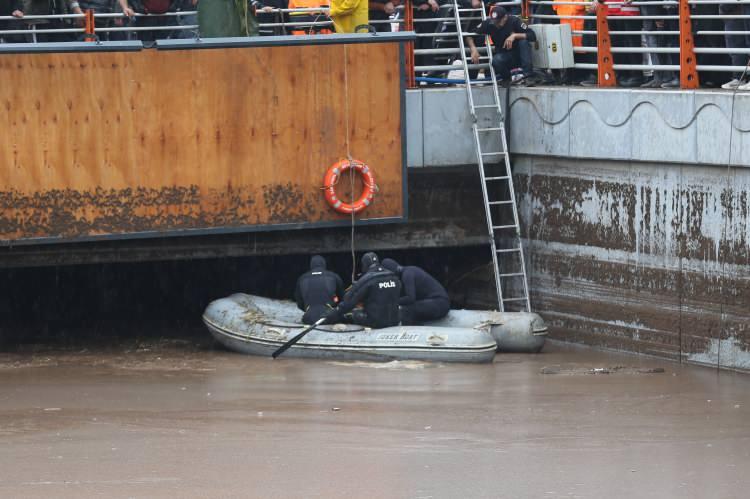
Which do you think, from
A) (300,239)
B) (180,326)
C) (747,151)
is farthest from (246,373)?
(747,151)

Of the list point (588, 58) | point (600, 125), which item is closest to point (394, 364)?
point (600, 125)

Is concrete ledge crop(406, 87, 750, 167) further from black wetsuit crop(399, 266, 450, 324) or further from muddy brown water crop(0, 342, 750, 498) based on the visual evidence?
muddy brown water crop(0, 342, 750, 498)

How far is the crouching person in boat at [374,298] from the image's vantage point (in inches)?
671

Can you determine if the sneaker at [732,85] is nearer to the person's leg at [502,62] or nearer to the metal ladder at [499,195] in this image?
the metal ladder at [499,195]

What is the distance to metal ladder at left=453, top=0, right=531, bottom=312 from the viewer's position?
18.5 meters

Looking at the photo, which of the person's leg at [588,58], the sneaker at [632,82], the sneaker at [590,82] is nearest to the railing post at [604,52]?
the sneaker at [632,82]

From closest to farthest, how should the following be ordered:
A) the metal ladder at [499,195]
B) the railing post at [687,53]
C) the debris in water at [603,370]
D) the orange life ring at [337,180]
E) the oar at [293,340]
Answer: the debris in water at [603,370], the railing post at [687,53], the oar at [293,340], the orange life ring at [337,180], the metal ladder at [499,195]

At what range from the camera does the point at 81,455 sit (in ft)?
36.8

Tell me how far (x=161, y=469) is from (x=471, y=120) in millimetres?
8985

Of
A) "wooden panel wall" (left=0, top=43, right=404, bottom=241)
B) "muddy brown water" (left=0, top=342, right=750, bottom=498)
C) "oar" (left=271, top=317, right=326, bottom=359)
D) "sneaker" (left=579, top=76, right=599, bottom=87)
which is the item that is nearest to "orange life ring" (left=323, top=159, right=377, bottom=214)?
"wooden panel wall" (left=0, top=43, right=404, bottom=241)

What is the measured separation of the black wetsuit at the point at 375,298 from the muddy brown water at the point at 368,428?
76cm

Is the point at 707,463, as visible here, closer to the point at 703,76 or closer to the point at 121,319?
the point at 703,76

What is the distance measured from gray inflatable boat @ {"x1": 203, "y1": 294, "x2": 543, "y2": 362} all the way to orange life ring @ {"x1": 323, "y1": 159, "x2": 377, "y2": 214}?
1.51 metres

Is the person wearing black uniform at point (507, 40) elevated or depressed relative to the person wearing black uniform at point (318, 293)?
elevated
